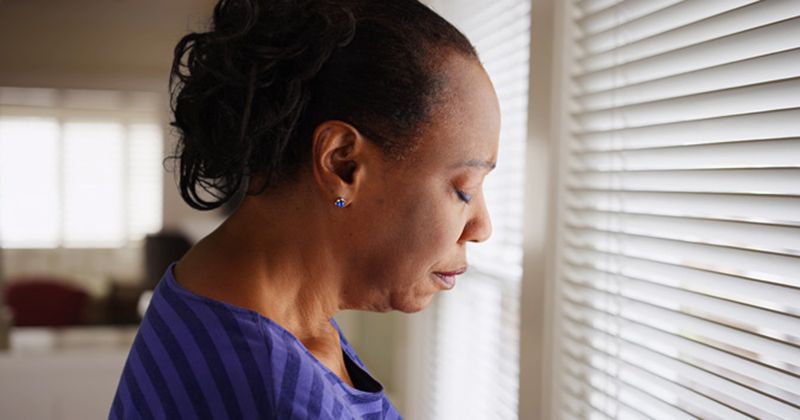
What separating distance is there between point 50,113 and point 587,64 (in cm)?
256

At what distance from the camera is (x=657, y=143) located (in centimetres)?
107

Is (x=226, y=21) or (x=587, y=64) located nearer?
(x=226, y=21)

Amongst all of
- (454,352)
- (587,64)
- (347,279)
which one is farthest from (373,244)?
(454,352)

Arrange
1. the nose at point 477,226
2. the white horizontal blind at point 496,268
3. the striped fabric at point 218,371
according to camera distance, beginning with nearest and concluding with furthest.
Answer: the striped fabric at point 218,371 → the nose at point 477,226 → the white horizontal blind at point 496,268

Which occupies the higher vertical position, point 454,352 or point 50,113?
point 50,113

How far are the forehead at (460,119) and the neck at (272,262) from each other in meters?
0.16

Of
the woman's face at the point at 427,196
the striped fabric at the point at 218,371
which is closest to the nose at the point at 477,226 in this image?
the woman's face at the point at 427,196

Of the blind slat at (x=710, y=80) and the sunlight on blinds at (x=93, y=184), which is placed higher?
the blind slat at (x=710, y=80)

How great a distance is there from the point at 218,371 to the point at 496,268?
50.8 inches

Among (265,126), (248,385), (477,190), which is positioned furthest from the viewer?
(477,190)

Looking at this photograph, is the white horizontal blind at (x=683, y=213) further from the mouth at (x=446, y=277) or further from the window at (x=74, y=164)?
the window at (x=74, y=164)

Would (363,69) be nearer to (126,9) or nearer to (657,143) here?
(657,143)

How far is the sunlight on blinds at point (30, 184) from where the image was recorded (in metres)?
3.05

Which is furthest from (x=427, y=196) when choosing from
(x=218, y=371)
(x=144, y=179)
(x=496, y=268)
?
(x=144, y=179)
